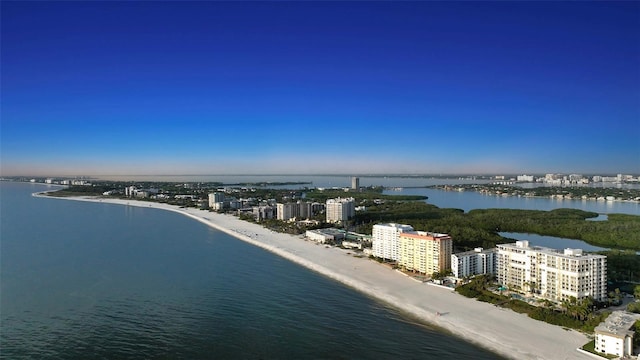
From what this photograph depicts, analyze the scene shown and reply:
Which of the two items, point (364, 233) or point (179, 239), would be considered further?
point (364, 233)

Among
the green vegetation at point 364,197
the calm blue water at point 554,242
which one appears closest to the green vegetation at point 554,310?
the calm blue water at point 554,242

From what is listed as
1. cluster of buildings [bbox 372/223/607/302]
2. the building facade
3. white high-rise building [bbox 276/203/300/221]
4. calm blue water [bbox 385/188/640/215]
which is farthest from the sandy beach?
calm blue water [bbox 385/188/640/215]

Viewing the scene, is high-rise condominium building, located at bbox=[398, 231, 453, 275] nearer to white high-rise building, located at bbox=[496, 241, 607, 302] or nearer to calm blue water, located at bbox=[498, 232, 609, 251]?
white high-rise building, located at bbox=[496, 241, 607, 302]

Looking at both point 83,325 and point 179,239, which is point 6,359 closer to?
point 83,325

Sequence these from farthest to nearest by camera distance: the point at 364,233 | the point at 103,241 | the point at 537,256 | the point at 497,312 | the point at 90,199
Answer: the point at 90,199, the point at 364,233, the point at 103,241, the point at 537,256, the point at 497,312

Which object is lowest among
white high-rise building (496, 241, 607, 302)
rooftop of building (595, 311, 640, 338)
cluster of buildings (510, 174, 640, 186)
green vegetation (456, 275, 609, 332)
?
green vegetation (456, 275, 609, 332)

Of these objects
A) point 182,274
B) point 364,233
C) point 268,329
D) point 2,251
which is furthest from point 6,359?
point 364,233
